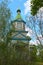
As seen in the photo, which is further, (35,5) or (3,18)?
(3,18)

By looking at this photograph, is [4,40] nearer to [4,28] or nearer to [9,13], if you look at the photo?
[4,28]

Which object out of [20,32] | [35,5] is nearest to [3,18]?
[35,5]

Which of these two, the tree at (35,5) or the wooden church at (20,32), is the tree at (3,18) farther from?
the wooden church at (20,32)

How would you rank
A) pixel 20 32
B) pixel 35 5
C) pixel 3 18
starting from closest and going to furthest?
pixel 35 5
pixel 3 18
pixel 20 32

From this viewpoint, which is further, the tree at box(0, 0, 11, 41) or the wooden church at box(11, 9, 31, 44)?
the wooden church at box(11, 9, 31, 44)

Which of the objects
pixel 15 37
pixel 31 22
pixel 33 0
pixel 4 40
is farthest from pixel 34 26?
pixel 15 37

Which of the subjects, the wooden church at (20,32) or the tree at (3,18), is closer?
the tree at (3,18)

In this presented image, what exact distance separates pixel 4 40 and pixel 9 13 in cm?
306

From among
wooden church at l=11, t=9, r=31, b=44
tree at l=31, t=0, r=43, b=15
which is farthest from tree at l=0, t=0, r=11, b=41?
wooden church at l=11, t=9, r=31, b=44

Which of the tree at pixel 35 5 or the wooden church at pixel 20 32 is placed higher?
the tree at pixel 35 5

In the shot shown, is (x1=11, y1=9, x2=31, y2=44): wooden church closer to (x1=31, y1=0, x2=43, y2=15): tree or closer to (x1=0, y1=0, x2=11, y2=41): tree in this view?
(x1=0, y1=0, x2=11, y2=41): tree

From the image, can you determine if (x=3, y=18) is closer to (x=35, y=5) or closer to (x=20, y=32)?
(x=35, y=5)

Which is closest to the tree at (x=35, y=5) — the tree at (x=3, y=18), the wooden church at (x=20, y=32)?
the tree at (x=3, y=18)

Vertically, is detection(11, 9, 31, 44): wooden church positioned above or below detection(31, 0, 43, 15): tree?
below
